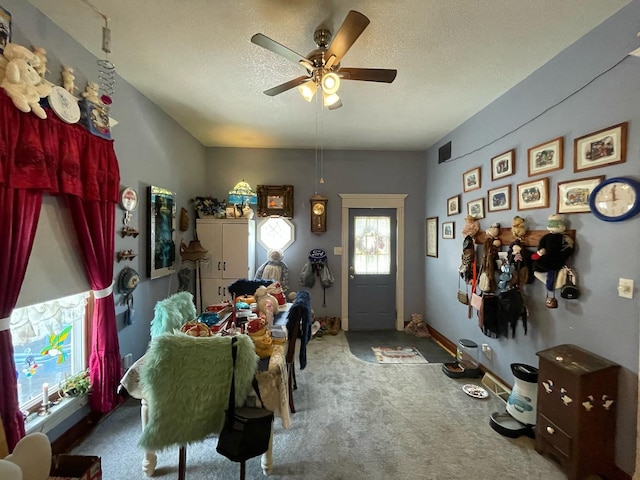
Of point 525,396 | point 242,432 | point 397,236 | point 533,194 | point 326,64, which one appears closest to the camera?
point 242,432

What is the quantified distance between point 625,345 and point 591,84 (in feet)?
5.33

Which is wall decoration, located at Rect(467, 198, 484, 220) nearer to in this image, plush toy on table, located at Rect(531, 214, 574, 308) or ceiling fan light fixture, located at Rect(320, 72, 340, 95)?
plush toy on table, located at Rect(531, 214, 574, 308)

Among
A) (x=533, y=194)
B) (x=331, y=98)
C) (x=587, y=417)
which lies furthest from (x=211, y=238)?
(x=587, y=417)

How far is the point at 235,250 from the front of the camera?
3.67 m

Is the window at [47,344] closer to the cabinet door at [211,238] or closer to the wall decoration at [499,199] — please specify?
the cabinet door at [211,238]

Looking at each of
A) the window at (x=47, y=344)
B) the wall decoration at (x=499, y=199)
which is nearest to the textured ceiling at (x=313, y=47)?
the wall decoration at (x=499, y=199)

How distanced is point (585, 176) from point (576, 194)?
12 cm

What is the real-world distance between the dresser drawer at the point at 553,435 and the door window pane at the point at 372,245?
2.61m

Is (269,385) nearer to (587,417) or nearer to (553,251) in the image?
(587,417)

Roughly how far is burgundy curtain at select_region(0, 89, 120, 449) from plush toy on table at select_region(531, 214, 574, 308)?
3191 millimetres

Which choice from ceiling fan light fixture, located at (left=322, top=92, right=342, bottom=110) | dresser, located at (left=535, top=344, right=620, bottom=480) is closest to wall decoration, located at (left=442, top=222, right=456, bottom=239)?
dresser, located at (left=535, top=344, right=620, bottom=480)

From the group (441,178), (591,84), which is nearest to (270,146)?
(441,178)

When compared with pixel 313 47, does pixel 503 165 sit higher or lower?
lower

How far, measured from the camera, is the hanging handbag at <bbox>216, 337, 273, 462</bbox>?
1.30 metres
